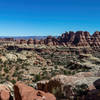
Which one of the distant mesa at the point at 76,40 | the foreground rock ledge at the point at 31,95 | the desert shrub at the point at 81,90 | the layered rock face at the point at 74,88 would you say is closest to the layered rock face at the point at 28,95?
the foreground rock ledge at the point at 31,95

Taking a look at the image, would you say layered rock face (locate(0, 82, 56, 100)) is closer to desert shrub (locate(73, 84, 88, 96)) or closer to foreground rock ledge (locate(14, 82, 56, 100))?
foreground rock ledge (locate(14, 82, 56, 100))

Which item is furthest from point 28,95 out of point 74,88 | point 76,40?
point 76,40

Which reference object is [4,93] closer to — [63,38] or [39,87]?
[39,87]

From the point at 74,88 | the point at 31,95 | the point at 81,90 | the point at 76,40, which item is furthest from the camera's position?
the point at 76,40

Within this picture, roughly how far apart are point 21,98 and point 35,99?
44.2 inches

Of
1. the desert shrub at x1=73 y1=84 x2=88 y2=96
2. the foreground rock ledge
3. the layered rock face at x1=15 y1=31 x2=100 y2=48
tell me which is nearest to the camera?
the foreground rock ledge

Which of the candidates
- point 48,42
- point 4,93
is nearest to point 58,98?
point 4,93

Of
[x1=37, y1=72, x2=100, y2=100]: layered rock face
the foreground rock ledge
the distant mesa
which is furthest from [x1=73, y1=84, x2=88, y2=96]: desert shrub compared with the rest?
the distant mesa

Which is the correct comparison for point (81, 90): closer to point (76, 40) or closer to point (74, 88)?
point (74, 88)

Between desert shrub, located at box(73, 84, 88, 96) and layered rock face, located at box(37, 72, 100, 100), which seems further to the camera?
desert shrub, located at box(73, 84, 88, 96)

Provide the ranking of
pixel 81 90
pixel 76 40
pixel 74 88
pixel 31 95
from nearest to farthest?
pixel 31 95, pixel 81 90, pixel 74 88, pixel 76 40

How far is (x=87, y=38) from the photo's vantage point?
403ft

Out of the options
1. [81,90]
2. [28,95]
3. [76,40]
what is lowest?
[28,95]

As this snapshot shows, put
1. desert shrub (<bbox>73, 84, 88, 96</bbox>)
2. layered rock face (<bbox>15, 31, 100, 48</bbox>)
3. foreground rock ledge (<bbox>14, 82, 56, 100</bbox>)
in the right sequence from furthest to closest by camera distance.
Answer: layered rock face (<bbox>15, 31, 100, 48</bbox>), desert shrub (<bbox>73, 84, 88, 96</bbox>), foreground rock ledge (<bbox>14, 82, 56, 100</bbox>)
